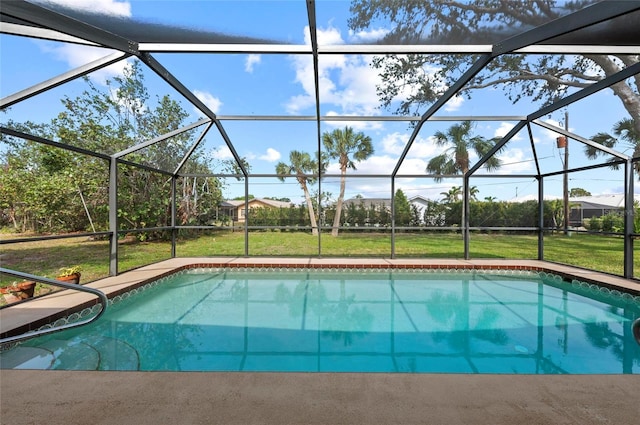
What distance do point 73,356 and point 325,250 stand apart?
6415 mm

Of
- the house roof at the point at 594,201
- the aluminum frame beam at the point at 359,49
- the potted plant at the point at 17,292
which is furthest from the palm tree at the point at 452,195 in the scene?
the potted plant at the point at 17,292

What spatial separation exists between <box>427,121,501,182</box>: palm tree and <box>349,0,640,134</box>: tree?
13.4 ft

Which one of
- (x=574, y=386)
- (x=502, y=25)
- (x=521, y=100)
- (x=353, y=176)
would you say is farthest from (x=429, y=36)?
(x=521, y=100)

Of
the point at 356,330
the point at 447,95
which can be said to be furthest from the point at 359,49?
the point at 356,330

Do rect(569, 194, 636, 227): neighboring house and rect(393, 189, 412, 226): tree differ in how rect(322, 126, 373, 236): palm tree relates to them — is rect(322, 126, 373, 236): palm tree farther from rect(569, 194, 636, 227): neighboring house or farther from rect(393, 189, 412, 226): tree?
rect(569, 194, 636, 227): neighboring house

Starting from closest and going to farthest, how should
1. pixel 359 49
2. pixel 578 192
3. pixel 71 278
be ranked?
pixel 359 49 → pixel 71 278 → pixel 578 192

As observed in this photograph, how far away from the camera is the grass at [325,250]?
830cm

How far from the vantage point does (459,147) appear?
38.3 ft

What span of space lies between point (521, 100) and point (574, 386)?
22.8ft

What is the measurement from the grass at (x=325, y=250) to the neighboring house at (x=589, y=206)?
44.0 inches

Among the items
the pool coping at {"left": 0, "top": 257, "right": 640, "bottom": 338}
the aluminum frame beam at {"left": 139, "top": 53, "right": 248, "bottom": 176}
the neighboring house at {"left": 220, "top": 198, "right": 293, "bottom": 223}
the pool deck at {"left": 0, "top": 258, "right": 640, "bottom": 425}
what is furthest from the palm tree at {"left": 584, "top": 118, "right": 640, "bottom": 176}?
the aluminum frame beam at {"left": 139, "top": 53, "right": 248, "bottom": 176}

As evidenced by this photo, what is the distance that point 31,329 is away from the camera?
10.8 feet

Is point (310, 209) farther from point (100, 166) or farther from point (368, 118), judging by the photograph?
point (100, 166)

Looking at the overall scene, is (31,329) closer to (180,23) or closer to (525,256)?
(180,23)
